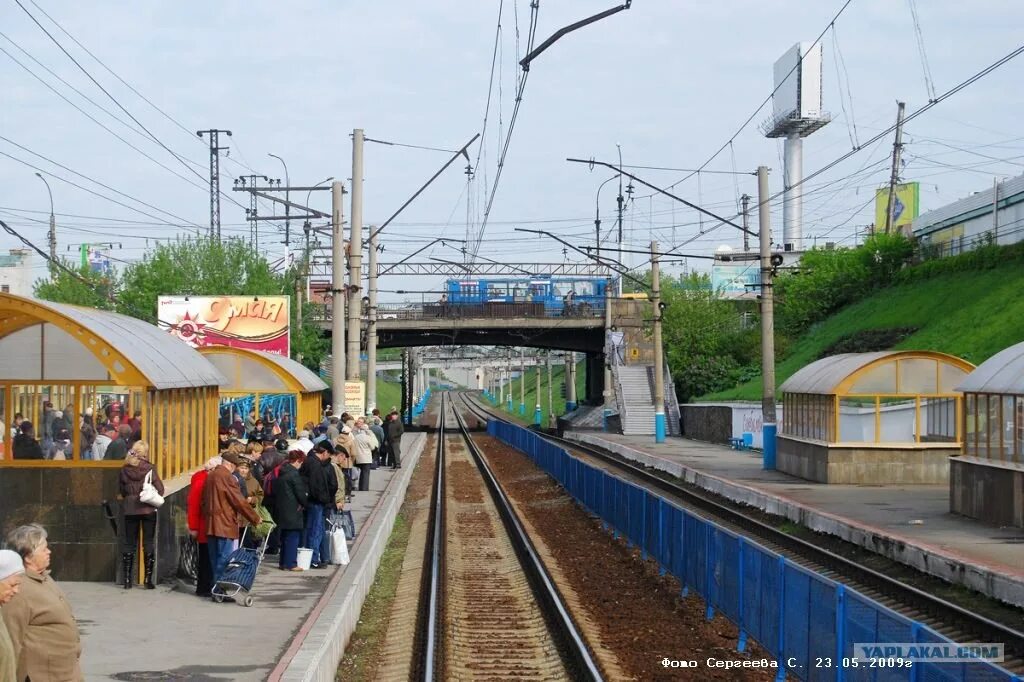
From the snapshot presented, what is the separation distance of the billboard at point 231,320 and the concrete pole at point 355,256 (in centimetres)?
1993

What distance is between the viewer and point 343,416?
2773cm

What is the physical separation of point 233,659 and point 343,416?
16762 mm

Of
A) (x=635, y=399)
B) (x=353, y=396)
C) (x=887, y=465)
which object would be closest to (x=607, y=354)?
(x=635, y=399)

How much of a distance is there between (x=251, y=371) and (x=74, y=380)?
58.9ft

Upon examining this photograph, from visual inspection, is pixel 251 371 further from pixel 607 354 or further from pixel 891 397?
pixel 607 354

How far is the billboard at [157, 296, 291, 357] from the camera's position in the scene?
5478 centimetres

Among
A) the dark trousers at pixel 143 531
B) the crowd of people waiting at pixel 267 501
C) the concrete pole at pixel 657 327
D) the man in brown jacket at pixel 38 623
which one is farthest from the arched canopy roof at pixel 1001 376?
the concrete pole at pixel 657 327

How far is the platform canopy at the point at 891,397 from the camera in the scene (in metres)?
29.8

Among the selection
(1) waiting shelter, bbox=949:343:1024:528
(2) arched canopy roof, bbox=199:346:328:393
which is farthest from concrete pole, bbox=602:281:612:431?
(1) waiting shelter, bbox=949:343:1024:528

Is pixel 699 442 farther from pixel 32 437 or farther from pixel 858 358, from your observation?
pixel 32 437

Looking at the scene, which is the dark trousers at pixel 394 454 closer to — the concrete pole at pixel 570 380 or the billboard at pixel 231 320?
the billboard at pixel 231 320

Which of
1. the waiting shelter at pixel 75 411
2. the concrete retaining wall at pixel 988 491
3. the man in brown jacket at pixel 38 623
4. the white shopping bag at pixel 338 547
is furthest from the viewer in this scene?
the concrete retaining wall at pixel 988 491

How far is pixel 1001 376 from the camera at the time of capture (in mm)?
22250

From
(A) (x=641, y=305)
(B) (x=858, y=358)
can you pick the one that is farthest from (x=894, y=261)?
(B) (x=858, y=358)
